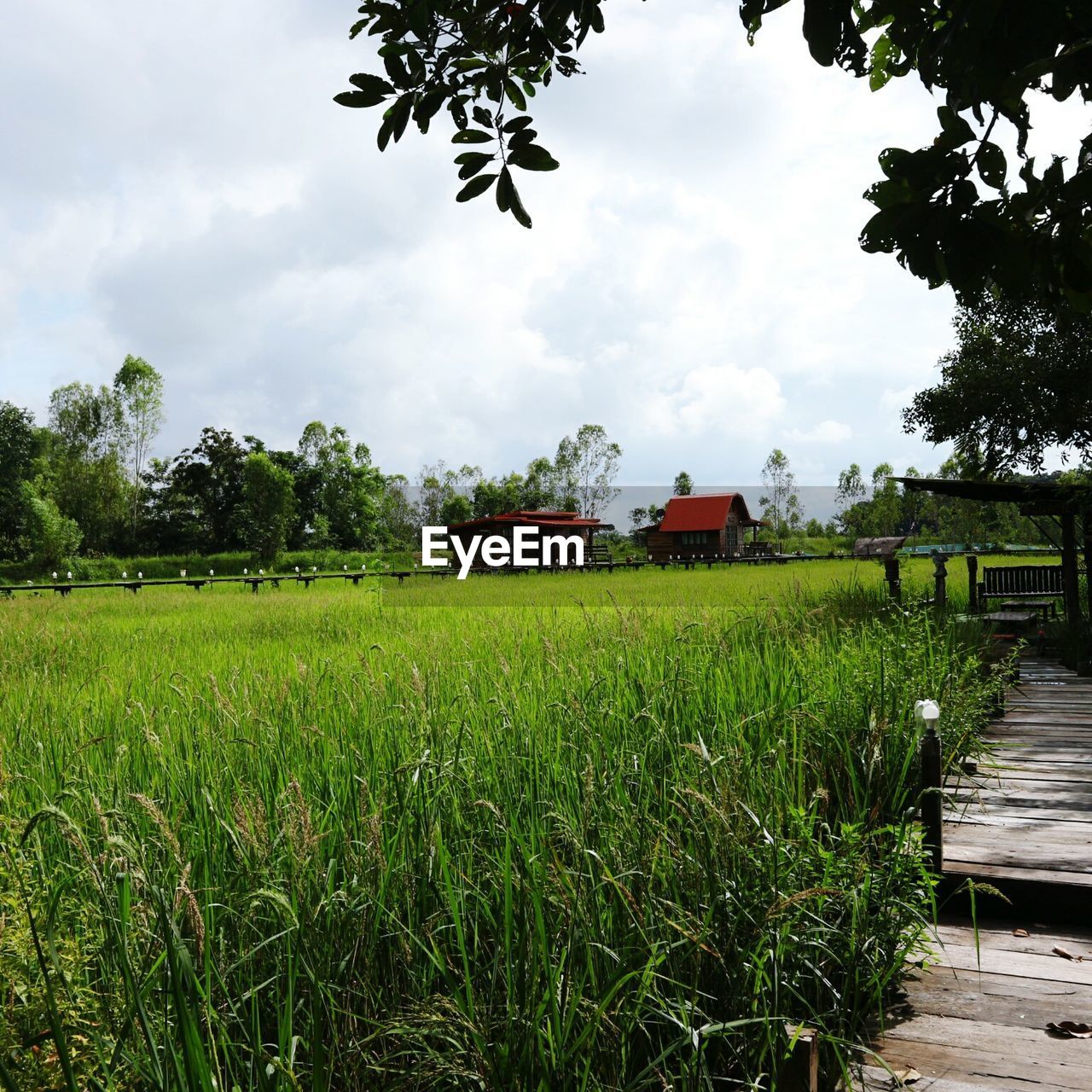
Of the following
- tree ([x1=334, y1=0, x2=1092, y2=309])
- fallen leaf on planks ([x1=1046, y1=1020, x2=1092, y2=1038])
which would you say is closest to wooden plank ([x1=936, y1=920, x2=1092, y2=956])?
fallen leaf on planks ([x1=1046, y1=1020, x2=1092, y2=1038])

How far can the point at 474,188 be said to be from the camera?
2.25 m

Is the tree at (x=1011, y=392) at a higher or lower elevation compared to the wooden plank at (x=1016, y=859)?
higher

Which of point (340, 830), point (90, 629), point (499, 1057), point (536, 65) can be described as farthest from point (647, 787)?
point (90, 629)

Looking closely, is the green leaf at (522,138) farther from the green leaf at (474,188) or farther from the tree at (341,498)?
the tree at (341,498)

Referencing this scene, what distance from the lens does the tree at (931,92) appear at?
1.78 m

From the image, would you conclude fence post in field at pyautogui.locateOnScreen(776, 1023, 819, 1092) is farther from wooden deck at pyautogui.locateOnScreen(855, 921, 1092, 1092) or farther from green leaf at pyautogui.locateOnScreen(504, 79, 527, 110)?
green leaf at pyautogui.locateOnScreen(504, 79, 527, 110)

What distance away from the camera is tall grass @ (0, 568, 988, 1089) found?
2043 millimetres

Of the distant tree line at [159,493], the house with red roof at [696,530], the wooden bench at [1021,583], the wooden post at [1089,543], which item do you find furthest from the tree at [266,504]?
the wooden post at [1089,543]

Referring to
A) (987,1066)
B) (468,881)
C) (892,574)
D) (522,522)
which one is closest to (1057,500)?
(892,574)

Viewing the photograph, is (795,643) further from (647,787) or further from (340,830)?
(340,830)

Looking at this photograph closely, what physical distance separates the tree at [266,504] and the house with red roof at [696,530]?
63.9 ft

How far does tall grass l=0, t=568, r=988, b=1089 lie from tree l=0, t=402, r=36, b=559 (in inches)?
1724

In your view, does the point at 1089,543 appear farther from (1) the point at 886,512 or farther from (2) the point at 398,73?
(1) the point at 886,512

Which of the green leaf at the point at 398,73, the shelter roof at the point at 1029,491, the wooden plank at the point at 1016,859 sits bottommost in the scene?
the wooden plank at the point at 1016,859
